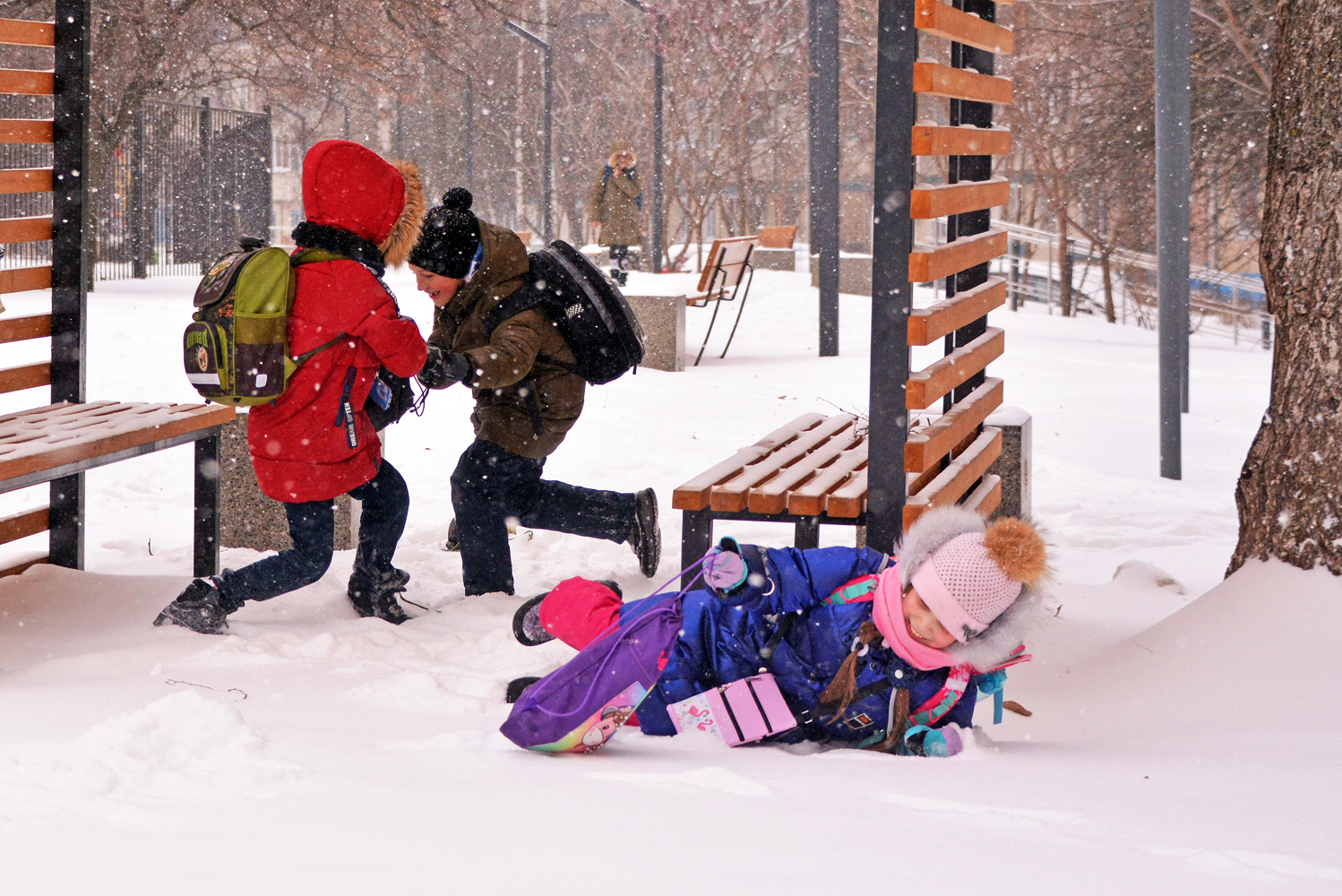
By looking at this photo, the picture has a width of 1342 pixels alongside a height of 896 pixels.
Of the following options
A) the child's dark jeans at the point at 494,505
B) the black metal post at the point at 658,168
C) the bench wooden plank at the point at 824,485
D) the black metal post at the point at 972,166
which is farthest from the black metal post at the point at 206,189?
the bench wooden plank at the point at 824,485

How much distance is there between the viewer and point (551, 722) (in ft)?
9.18

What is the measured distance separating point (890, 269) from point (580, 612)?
4.30 feet

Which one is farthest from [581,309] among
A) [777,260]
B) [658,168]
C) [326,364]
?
[777,260]

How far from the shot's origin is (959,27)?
3.98 metres

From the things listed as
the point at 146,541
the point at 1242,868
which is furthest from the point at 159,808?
the point at 146,541

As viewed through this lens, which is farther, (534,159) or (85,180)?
(534,159)

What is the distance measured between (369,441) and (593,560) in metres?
1.63

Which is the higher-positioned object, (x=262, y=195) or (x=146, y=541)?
(x=262, y=195)

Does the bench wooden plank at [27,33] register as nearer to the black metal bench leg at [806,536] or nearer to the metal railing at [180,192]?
the black metal bench leg at [806,536]

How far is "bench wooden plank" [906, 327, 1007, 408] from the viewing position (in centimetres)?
367

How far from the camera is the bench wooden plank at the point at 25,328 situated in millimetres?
4672

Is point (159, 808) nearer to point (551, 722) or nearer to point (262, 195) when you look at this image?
point (551, 722)

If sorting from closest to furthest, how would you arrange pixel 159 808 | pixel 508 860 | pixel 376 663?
pixel 508 860 < pixel 159 808 < pixel 376 663

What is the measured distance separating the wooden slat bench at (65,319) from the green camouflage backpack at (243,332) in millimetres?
693
